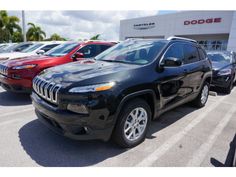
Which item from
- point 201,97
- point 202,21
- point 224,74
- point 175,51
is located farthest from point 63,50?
point 202,21

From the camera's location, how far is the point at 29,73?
4801mm

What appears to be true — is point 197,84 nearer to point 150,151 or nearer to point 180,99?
point 180,99

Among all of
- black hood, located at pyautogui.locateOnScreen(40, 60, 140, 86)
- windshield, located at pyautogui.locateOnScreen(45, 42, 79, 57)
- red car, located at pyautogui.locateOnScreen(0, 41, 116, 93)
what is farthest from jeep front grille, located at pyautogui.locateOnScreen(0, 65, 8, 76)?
black hood, located at pyautogui.locateOnScreen(40, 60, 140, 86)

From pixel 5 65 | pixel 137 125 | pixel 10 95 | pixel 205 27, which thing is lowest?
pixel 10 95

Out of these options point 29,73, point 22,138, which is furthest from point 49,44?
point 22,138

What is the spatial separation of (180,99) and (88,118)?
2289 mm

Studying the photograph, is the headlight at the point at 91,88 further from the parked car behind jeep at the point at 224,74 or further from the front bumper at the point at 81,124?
the parked car behind jeep at the point at 224,74

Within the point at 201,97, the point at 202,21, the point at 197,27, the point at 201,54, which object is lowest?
the point at 201,97

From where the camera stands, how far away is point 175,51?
3.86 m

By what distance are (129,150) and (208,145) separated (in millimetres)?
1387

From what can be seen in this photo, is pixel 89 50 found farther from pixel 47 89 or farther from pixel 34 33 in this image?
pixel 34 33

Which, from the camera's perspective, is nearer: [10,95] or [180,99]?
[180,99]

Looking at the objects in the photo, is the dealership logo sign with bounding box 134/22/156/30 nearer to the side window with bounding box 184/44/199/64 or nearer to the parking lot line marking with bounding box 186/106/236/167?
the side window with bounding box 184/44/199/64

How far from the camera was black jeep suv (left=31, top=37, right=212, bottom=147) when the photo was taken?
8.12 feet
